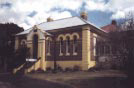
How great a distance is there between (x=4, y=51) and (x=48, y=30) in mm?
8052

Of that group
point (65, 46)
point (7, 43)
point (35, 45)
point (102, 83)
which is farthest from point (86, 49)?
point (7, 43)

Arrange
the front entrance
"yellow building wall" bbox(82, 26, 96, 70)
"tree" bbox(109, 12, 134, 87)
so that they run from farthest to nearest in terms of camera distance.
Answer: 1. the front entrance
2. "yellow building wall" bbox(82, 26, 96, 70)
3. "tree" bbox(109, 12, 134, 87)

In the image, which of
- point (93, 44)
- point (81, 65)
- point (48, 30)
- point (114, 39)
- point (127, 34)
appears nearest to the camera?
point (127, 34)

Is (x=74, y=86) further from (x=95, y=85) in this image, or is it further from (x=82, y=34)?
(x=82, y=34)

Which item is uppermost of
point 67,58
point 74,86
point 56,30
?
point 56,30

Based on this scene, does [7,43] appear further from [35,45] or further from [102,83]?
[102,83]

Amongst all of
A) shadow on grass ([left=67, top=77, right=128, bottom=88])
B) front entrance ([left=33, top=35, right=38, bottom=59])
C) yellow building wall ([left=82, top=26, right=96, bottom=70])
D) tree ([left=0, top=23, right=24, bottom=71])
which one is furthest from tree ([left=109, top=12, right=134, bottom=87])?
tree ([left=0, top=23, right=24, bottom=71])

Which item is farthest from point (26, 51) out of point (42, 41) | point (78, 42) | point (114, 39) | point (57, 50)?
point (114, 39)

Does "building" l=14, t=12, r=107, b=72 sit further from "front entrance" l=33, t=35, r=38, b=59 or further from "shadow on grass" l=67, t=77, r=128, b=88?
"shadow on grass" l=67, t=77, r=128, b=88

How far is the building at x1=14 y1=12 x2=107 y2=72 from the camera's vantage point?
79.4 feet

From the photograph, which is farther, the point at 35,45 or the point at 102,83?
the point at 35,45

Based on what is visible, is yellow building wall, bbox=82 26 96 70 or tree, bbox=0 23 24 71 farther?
tree, bbox=0 23 24 71

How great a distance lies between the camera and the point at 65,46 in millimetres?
25969

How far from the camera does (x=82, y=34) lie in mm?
24375
